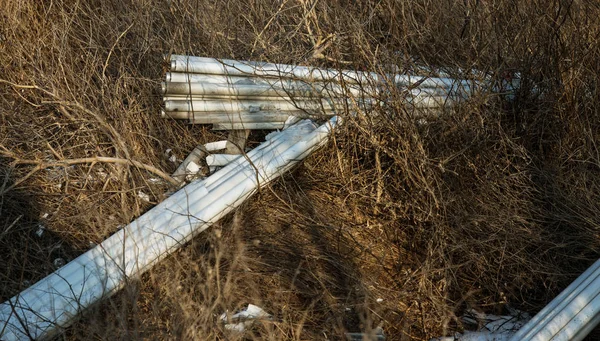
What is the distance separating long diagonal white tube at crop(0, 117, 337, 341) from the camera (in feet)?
9.45

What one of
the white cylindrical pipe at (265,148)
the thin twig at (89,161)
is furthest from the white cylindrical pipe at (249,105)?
the thin twig at (89,161)

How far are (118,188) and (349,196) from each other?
1.34 metres

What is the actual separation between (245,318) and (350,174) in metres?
1.32

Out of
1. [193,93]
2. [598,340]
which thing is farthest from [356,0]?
[598,340]

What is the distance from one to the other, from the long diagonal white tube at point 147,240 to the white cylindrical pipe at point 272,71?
307 mm

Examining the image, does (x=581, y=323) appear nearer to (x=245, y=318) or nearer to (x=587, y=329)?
(x=587, y=329)

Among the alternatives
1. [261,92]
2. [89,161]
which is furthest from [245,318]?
[261,92]

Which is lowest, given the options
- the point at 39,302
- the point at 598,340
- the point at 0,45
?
the point at 598,340

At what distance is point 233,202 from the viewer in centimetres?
366

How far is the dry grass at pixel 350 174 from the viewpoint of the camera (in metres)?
3.30

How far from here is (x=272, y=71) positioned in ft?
14.0

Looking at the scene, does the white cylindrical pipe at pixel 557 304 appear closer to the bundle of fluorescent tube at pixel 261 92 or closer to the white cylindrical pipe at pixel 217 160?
the bundle of fluorescent tube at pixel 261 92

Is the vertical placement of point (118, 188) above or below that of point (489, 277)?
above

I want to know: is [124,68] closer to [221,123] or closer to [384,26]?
[221,123]
